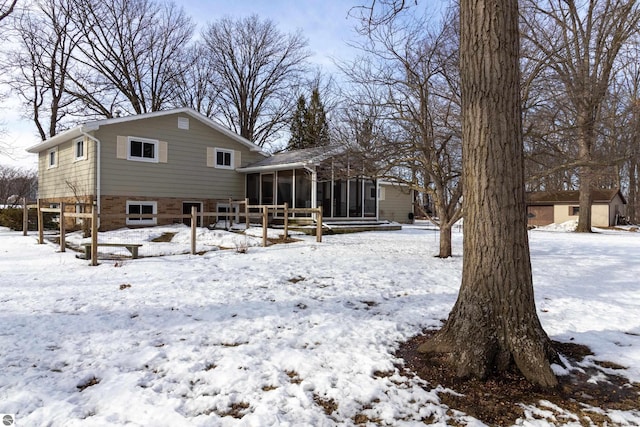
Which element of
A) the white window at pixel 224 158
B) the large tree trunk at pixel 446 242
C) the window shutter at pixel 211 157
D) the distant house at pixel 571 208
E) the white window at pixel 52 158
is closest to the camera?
the large tree trunk at pixel 446 242

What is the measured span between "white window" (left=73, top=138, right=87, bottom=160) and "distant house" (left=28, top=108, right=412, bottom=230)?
41 millimetres

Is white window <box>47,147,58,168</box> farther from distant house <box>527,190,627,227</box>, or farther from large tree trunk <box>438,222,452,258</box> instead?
distant house <box>527,190,627,227</box>

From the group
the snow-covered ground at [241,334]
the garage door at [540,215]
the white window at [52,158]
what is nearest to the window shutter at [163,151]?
the white window at [52,158]

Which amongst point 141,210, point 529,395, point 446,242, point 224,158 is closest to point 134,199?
point 141,210

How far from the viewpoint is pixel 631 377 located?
3.19 metres

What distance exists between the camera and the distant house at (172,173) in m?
14.5

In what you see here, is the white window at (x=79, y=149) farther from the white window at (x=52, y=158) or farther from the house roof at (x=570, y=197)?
the house roof at (x=570, y=197)

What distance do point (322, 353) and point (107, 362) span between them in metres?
1.84

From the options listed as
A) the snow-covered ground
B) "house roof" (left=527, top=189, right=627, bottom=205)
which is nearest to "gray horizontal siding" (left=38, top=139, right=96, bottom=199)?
the snow-covered ground

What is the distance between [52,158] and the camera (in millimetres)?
18281

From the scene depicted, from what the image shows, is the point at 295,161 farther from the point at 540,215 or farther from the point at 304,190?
the point at 540,215

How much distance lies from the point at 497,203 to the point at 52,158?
20.9 meters

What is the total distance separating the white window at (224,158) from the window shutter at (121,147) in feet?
12.4

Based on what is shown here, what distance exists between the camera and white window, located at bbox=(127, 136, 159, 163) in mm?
15117
